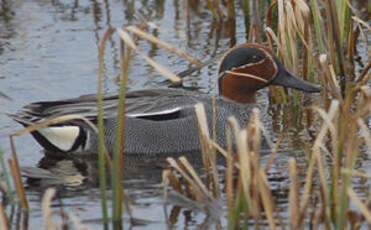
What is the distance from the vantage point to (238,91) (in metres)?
7.59

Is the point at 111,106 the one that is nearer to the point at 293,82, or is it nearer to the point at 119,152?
the point at 293,82

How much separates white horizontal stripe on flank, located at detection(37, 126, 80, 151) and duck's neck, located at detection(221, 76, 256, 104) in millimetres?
1238

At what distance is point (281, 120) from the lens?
7703 millimetres

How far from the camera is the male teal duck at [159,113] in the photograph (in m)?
7.16

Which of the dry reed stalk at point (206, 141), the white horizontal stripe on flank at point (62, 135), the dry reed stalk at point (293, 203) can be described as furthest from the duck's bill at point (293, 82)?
the dry reed stalk at point (293, 203)

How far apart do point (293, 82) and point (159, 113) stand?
1.08 m

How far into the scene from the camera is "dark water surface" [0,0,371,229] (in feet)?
19.4

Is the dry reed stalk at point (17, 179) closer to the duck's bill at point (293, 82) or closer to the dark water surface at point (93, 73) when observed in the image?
the dark water surface at point (93, 73)

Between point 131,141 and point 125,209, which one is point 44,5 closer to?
point 131,141

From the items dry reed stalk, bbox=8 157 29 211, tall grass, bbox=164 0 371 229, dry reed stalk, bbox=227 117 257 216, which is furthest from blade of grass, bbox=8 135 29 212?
dry reed stalk, bbox=227 117 257 216

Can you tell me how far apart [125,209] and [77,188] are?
82cm

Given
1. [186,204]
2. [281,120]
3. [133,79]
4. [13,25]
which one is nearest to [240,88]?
[281,120]

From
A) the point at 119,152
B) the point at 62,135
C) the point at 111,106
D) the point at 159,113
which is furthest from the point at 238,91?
the point at 119,152

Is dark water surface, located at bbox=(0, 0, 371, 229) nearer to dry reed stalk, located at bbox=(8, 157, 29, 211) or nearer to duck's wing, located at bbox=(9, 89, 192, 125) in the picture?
dry reed stalk, located at bbox=(8, 157, 29, 211)
